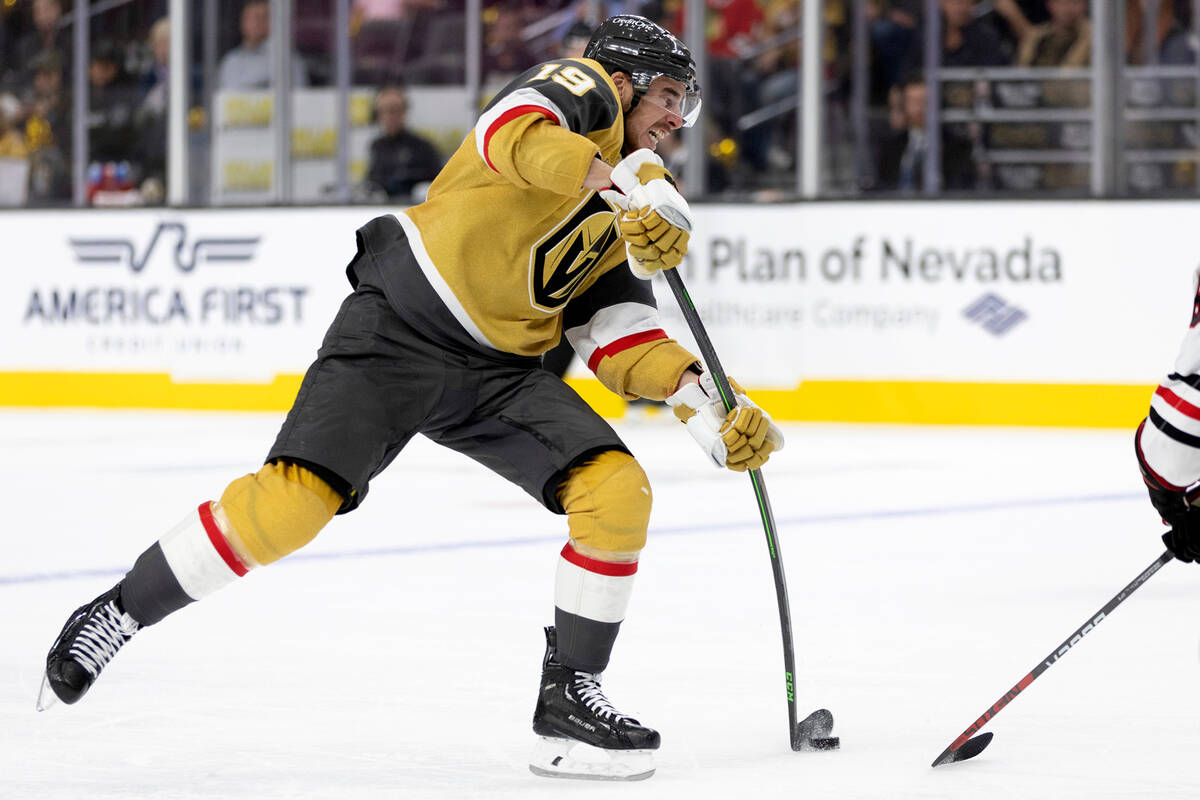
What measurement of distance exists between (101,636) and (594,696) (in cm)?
66

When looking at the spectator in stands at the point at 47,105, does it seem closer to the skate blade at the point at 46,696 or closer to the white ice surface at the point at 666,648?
the white ice surface at the point at 666,648

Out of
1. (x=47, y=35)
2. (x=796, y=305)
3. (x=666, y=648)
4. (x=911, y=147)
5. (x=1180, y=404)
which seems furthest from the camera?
(x=47, y=35)

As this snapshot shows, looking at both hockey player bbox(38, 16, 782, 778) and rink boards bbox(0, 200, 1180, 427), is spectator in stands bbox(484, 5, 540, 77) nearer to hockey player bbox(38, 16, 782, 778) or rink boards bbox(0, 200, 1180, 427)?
rink boards bbox(0, 200, 1180, 427)

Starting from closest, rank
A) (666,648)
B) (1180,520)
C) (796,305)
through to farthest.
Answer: (1180,520) < (666,648) < (796,305)

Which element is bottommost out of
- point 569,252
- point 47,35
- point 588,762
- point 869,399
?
point 869,399

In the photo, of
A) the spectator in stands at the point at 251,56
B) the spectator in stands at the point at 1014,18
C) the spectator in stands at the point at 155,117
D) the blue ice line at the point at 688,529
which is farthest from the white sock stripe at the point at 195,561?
the spectator in stands at the point at 155,117

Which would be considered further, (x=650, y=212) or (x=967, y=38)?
(x=967, y=38)

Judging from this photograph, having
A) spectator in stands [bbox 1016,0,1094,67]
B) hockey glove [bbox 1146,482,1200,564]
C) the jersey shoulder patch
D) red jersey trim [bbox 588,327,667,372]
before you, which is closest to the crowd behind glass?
spectator in stands [bbox 1016,0,1094,67]

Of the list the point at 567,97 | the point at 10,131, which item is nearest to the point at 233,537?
the point at 567,97

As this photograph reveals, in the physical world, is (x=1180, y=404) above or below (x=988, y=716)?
above

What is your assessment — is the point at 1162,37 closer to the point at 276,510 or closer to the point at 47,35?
the point at 47,35

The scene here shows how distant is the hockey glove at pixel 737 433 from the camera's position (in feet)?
8.43

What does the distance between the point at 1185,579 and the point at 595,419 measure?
6.70 feet

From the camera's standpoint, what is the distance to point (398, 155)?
945 centimetres
